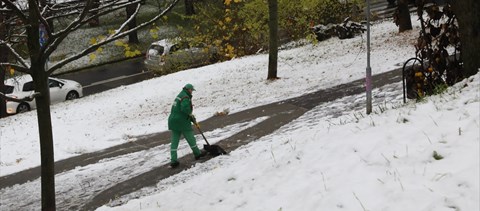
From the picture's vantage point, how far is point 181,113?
9.26 meters

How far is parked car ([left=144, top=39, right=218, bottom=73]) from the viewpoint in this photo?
856 inches

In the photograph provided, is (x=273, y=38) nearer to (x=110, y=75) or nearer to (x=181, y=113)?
(x=181, y=113)

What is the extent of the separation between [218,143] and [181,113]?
137 cm

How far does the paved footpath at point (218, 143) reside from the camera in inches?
340

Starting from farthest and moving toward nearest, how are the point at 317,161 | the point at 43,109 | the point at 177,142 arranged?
the point at 177,142 < the point at 43,109 < the point at 317,161

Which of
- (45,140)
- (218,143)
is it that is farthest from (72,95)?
(45,140)

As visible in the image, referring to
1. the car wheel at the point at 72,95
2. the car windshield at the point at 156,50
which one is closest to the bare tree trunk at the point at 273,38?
the car windshield at the point at 156,50

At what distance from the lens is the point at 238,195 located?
547cm

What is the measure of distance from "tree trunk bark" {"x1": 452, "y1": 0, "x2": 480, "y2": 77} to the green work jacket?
15.5ft

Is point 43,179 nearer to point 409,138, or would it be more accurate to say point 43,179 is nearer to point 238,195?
point 238,195

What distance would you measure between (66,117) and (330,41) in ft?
36.0

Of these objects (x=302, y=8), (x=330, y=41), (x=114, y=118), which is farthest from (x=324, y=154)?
(x=302, y=8)

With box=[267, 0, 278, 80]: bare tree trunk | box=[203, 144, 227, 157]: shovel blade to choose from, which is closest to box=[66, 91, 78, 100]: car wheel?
box=[267, 0, 278, 80]: bare tree trunk

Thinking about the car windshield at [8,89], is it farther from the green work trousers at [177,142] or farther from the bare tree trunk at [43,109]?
the bare tree trunk at [43,109]
